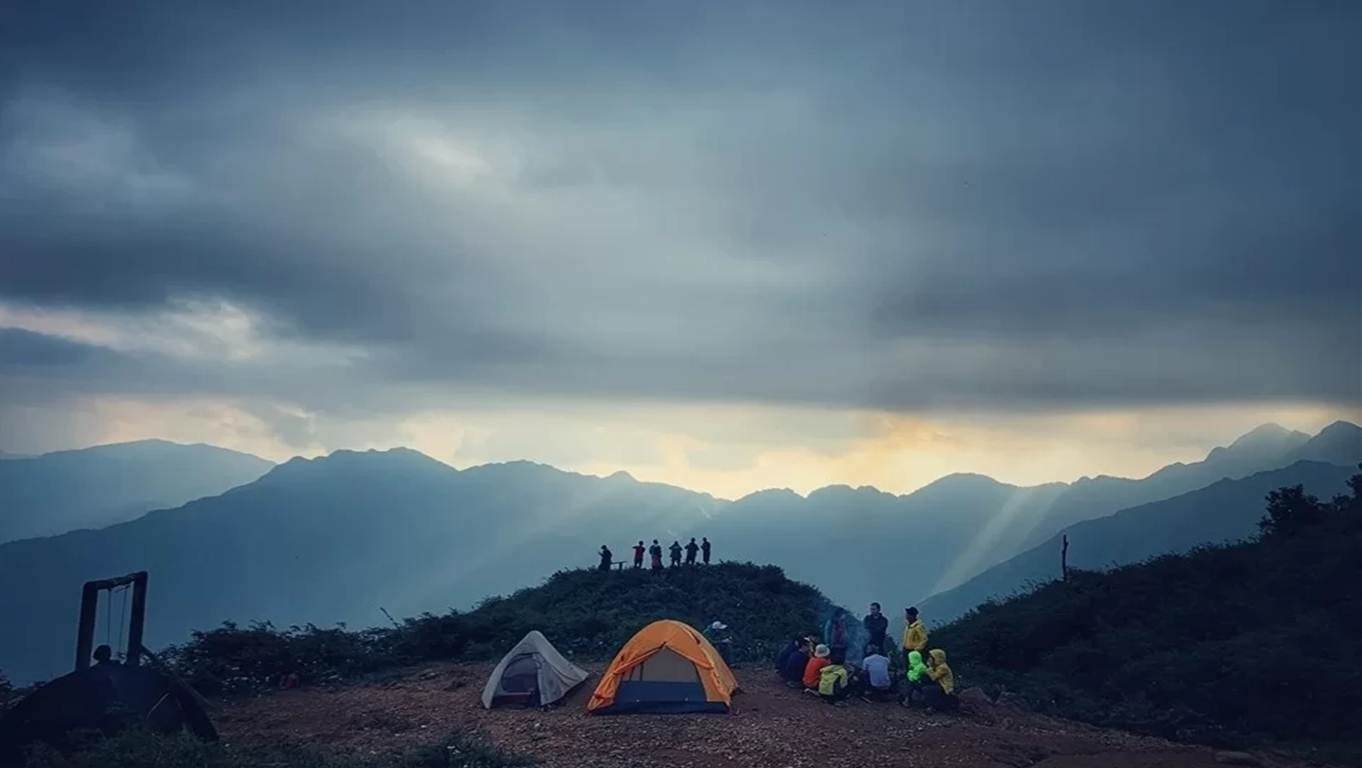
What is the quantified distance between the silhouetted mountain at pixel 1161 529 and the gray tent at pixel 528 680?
106m

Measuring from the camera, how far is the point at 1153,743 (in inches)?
701

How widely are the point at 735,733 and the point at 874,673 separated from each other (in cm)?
455

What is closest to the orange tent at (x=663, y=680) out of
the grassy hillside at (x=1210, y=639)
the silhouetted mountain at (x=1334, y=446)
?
the grassy hillside at (x=1210, y=639)

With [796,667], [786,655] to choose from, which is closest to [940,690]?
[796,667]

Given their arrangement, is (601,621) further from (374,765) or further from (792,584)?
(792,584)

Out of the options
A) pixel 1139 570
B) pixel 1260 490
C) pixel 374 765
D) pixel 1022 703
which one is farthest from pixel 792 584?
pixel 1260 490

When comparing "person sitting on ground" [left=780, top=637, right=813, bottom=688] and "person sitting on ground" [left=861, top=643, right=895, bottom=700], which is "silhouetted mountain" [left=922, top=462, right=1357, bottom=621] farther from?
"person sitting on ground" [left=861, top=643, right=895, bottom=700]

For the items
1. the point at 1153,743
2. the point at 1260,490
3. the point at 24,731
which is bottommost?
the point at 1153,743

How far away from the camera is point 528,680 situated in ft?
64.0

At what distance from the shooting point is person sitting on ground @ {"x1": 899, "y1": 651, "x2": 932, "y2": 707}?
760 inches

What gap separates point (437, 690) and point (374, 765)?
7581mm

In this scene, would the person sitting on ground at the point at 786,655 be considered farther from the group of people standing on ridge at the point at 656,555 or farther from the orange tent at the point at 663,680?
the group of people standing on ridge at the point at 656,555

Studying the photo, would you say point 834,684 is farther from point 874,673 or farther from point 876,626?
point 876,626

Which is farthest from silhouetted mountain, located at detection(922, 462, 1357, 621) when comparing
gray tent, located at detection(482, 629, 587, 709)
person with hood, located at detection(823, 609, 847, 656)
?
gray tent, located at detection(482, 629, 587, 709)
